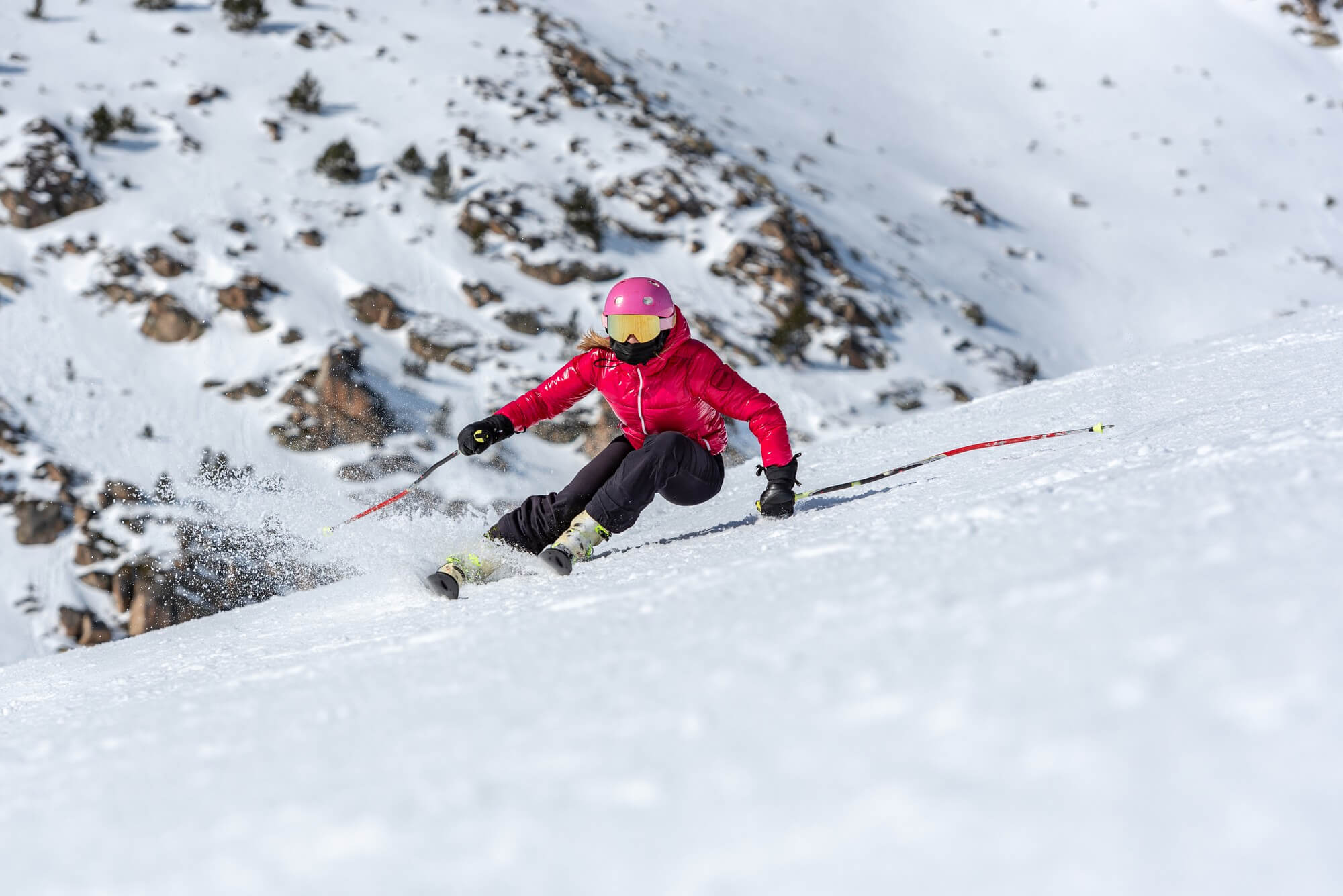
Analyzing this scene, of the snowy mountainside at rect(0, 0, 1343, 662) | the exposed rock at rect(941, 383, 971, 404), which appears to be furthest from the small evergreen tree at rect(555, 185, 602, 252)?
the exposed rock at rect(941, 383, 971, 404)

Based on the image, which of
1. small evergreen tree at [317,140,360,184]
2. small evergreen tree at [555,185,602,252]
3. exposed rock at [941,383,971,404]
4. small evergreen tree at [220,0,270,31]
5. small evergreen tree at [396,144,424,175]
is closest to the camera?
exposed rock at [941,383,971,404]

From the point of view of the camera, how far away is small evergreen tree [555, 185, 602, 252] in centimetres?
1477

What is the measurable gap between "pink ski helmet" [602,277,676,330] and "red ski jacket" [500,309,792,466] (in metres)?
0.09

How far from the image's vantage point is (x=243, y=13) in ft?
57.2

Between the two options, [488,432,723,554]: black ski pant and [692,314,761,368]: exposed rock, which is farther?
[692,314,761,368]: exposed rock

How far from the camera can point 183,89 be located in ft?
50.8

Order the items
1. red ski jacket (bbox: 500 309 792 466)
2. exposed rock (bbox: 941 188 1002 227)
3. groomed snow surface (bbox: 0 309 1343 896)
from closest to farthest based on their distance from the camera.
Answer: groomed snow surface (bbox: 0 309 1343 896) → red ski jacket (bbox: 500 309 792 466) → exposed rock (bbox: 941 188 1002 227)

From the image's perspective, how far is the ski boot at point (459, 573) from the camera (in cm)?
306

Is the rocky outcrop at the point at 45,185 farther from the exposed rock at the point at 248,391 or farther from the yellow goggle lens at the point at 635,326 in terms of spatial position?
the yellow goggle lens at the point at 635,326

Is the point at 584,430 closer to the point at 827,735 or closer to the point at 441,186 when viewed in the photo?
the point at 441,186

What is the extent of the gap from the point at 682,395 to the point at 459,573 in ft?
3.70

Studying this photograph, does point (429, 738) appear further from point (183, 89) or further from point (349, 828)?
point (183, 89)

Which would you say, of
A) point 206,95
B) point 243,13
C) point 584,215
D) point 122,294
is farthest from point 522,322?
point 243,13

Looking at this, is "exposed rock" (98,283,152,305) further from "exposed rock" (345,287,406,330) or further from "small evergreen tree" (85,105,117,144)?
"small evergreen tree" (85,105,117,144)
